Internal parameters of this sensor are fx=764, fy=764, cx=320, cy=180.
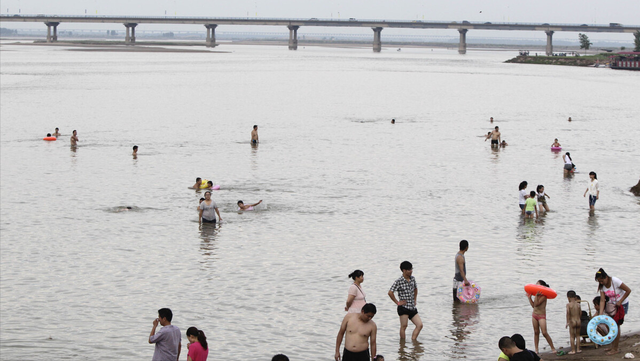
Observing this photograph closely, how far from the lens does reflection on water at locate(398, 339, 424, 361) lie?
1483cm

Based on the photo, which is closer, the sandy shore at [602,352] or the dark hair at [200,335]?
the dark hair at [200,335]

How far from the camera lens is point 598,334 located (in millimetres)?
13508

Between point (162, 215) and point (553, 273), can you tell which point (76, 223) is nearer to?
point (162, 215)

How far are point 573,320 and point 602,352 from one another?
0.74 m

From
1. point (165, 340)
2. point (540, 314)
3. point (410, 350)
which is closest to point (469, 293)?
point (410, 350)

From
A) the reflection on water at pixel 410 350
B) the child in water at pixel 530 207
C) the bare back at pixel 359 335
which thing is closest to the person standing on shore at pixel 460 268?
the reflection on water at pixel 410 350

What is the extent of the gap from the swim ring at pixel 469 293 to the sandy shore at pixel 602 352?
3170mm

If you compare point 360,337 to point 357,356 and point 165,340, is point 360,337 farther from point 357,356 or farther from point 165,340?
point 165,340

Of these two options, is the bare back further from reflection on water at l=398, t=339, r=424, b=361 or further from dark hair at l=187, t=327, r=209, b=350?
reflection on water at l=398, t=339, r=424, b=361

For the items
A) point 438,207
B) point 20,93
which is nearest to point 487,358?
point 438,207

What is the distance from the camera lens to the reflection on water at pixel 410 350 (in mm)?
14828

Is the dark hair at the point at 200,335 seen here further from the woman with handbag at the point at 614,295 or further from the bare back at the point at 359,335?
the woman with handbag at the point at 614,295

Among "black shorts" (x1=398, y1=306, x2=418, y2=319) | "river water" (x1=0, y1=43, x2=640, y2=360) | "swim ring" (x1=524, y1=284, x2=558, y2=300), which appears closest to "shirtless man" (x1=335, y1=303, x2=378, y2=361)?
"black shorts" (x1=398, y1=306, x2=418, y2=319)

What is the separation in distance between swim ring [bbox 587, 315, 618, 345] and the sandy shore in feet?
0.91
